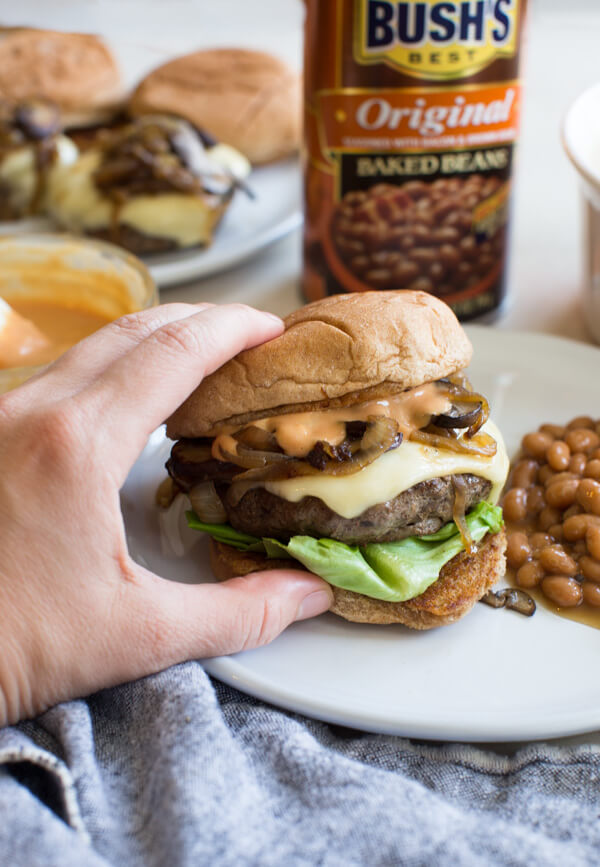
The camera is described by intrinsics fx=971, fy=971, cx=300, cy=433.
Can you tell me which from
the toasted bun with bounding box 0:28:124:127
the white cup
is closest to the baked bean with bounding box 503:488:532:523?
the white cup

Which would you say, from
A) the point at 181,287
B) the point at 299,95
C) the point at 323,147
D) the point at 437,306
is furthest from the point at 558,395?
the point at 299,95

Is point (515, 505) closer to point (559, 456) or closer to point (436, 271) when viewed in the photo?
point (559, 456)

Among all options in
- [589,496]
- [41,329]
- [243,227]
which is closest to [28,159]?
[243,227]

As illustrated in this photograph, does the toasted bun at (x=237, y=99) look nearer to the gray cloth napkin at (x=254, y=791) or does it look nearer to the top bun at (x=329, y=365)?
the top bun at (x=329, y=365)

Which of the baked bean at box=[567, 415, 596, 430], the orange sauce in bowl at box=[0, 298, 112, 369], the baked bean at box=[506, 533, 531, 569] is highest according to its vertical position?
the orange sauce in bowl at box=[0, 298, 112, 369]

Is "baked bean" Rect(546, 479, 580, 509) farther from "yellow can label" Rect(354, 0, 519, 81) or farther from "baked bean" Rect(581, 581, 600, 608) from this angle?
"yellow can label" Rect(354, 0, 519, 81)

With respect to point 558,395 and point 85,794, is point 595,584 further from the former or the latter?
point 85,794
